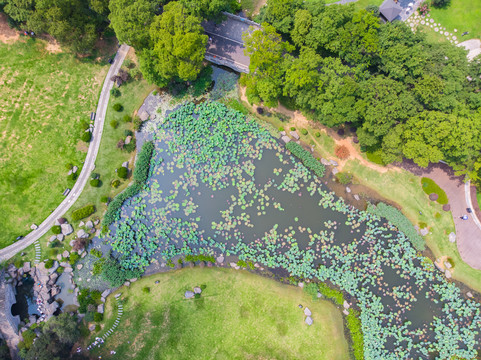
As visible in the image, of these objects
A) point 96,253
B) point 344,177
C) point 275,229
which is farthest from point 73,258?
point 344,177

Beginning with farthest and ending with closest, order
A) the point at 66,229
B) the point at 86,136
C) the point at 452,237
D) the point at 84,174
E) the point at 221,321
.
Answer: the point at 84,174 < the point at 452,237 < the point at 86,136 < the point at 66,229 < the point at 221,321

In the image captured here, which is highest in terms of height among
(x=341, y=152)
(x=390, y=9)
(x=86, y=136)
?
(x=390, y=9)

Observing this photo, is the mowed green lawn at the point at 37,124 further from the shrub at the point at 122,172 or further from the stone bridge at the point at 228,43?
the stone bridge at the point at 228,43

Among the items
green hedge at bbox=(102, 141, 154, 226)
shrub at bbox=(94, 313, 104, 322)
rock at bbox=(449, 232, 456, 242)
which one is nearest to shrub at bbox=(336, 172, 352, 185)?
rock at bbox=(449, 232, 456, 242)

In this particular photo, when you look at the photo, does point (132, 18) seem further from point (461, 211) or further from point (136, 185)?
point (461, 211)

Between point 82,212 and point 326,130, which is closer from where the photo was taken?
point 82,212

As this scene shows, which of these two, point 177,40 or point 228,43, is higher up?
point 228,43

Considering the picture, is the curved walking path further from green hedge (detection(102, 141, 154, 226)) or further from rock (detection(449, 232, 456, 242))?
green hedge (detection(102, 141, 154, 226))
